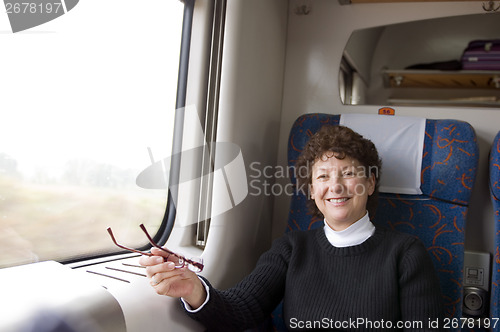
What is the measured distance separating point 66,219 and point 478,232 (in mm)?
1802

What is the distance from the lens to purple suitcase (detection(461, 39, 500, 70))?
7.29 ft

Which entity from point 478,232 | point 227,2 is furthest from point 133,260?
point 478,232

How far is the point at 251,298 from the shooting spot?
158 cm

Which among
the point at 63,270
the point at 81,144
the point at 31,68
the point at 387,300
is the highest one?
the point at 31,68

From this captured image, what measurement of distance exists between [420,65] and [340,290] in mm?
1298

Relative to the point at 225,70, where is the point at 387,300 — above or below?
below

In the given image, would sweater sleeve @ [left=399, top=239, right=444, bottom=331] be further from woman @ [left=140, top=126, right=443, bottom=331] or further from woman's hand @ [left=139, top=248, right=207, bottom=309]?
woman's hand @ [left=139, top=248, right=207, bottom=309]

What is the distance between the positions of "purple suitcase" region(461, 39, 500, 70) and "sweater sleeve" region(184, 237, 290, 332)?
1.29 m

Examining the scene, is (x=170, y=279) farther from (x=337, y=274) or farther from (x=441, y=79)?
(x=441, y=79)

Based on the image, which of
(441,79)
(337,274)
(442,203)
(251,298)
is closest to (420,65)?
(441,79)

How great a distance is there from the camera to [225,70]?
1.89 m

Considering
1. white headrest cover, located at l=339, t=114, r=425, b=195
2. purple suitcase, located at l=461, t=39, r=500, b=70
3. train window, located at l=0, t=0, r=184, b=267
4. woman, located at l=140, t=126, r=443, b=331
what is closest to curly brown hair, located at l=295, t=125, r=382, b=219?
woman, located at l=140, t=126, r=443, b=331

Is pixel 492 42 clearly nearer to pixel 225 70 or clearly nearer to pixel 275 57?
pixel 275 57

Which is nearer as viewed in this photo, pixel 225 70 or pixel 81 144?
pixel 81 144
